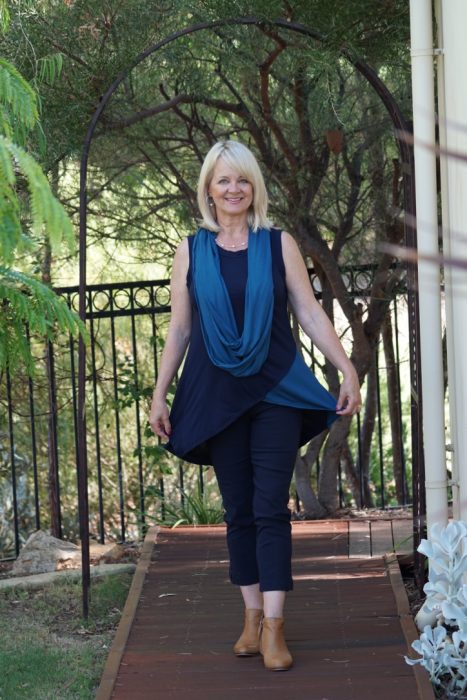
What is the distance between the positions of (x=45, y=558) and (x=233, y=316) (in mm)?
2921

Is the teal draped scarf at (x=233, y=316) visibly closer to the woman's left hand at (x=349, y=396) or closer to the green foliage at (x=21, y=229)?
the woman's left hand at (x=349, y=396)

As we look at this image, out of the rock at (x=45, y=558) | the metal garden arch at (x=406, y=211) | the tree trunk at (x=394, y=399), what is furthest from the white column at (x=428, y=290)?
the tree trunk at (x=394, y=399)

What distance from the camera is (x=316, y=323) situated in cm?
391

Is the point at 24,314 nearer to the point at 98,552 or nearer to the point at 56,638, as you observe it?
the point at 56,638

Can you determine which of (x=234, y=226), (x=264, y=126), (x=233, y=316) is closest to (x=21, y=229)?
(x=233, y=316)

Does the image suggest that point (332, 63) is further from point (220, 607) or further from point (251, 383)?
point (220, 607)

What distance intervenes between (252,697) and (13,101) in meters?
2.21

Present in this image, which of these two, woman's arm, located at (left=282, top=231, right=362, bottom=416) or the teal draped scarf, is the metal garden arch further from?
the teal draped scarf

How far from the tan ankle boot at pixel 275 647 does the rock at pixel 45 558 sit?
2443 mm

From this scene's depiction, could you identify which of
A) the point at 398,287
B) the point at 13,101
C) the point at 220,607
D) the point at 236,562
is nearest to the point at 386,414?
the point at 398,287

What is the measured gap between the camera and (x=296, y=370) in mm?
3832

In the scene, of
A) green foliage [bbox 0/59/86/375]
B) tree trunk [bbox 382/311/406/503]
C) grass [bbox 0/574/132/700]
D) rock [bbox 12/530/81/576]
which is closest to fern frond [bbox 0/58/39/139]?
green foliage [bbox 0/59/86/375]

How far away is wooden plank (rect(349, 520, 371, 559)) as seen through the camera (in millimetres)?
5477

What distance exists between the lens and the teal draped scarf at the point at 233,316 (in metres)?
3.70
